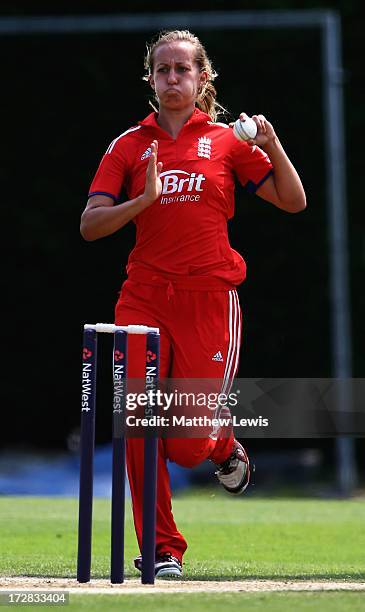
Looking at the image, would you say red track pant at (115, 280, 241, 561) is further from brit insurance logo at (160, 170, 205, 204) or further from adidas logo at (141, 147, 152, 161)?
adidas logo at (141, 147, 152, 161)

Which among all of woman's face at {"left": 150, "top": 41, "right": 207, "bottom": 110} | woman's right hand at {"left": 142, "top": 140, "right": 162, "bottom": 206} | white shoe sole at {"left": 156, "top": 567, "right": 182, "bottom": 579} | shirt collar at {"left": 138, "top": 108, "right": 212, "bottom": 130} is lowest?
white shoe sole at {"left": 156, "top": 567, "right": 182, "bottom": 579}

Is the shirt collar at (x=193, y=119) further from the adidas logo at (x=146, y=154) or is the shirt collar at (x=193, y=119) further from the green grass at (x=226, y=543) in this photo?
Answer: the green grass at (x=226, y=543)

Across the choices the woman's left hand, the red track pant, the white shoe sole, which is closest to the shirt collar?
the woman's left hand

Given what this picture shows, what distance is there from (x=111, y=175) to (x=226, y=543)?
86.3 inches

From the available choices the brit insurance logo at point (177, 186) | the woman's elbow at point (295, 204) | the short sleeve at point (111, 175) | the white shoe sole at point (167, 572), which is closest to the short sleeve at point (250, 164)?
the woman's elbow at point (295, 204)

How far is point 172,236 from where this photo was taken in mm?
5082

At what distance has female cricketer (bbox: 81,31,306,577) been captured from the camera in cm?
505

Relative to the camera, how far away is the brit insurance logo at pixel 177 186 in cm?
507

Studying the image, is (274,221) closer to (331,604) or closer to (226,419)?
Answer: (226,419)

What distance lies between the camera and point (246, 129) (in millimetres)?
5008

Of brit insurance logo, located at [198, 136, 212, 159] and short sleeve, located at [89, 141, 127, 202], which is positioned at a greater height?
brit insurance logo, located at [198, 136, 212, 159]

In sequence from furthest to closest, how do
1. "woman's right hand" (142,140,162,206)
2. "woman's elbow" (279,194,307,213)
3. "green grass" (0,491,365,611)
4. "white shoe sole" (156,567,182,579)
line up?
1. "woman's elbow" (279,194,307,213)
2. "white shoe sole" (156,567,182,579)
3. "woman's right hand" (142,140,162,206)
4. "green grass" (0,491,365,611)

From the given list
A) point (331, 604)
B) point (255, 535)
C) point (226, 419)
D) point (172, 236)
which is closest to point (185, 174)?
point (172, 236)

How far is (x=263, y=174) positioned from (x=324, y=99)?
588 centimetres
